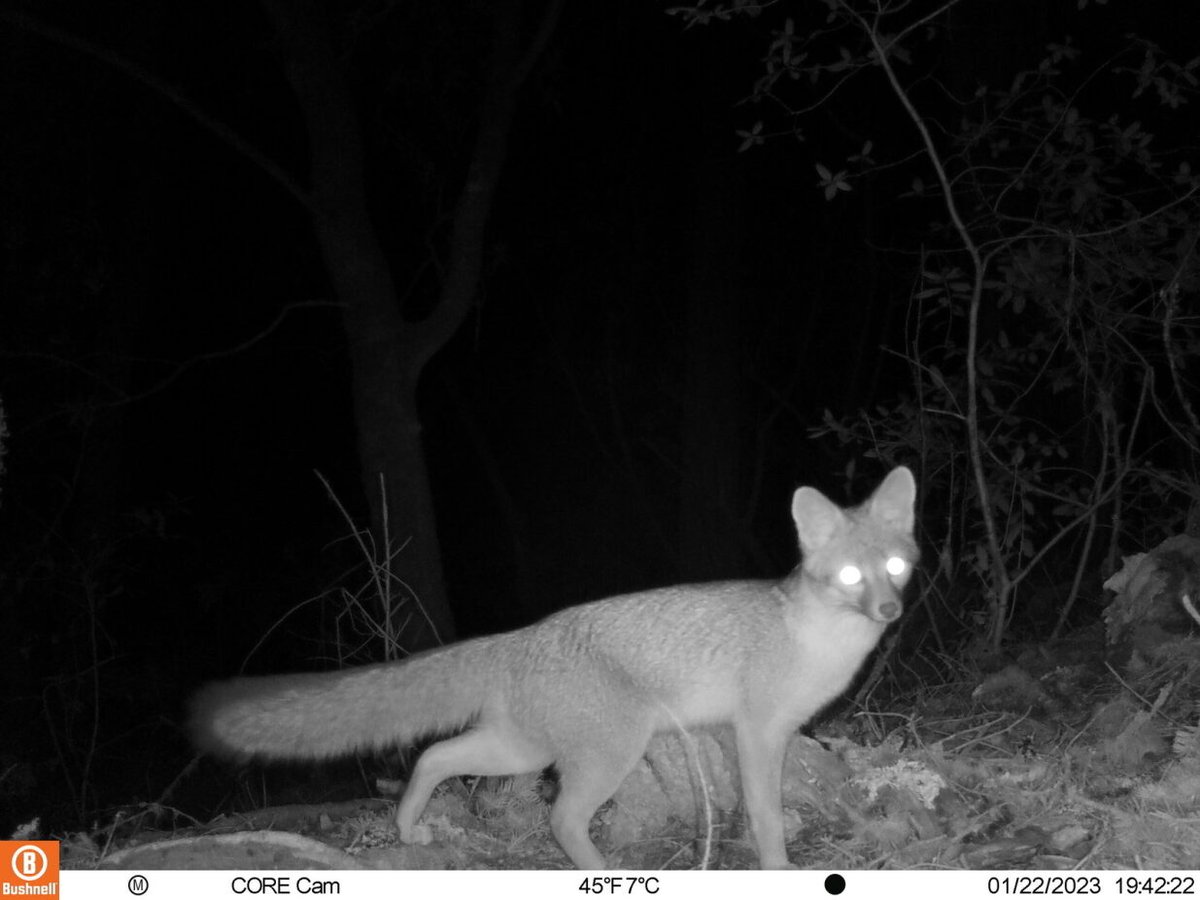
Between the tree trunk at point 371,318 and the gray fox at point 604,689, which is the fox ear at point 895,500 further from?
the tree trunk at point 371,318

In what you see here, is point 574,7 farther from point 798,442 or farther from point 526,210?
point 798,442

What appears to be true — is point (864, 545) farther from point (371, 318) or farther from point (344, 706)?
point (371, 318)

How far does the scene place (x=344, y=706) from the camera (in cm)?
511

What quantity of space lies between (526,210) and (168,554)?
878 cm

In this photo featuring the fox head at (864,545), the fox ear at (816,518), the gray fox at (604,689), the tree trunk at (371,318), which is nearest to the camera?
the gray fox at (604,689)

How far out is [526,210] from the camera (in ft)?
69.6

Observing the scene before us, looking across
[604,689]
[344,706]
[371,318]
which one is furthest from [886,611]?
[371,318]

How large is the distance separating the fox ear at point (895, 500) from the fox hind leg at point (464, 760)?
1.85 meters

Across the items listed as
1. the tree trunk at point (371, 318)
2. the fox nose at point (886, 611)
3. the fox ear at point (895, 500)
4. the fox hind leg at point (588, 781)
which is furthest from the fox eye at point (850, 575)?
the tree trunk at point (371, 318)

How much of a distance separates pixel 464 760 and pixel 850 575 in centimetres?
182

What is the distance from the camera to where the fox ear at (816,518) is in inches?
212

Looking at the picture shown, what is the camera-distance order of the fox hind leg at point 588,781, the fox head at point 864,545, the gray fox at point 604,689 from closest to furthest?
the fox hind leg at point 588,781, the gray fox at point 604,689, the fox head at point 864,545
